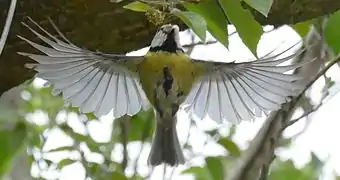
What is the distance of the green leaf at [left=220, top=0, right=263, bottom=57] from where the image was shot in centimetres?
51

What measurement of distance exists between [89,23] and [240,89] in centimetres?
16

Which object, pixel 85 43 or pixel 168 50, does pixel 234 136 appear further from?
pixel 168 50

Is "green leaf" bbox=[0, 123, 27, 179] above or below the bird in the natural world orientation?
below

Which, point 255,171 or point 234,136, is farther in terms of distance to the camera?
point 234,136

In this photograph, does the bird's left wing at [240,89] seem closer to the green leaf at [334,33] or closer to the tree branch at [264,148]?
the green leaf at [334,33]

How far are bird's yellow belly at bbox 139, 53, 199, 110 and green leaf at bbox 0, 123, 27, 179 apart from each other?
28 cm

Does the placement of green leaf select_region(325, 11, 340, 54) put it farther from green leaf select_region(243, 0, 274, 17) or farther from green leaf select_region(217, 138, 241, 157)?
green leaf select_region(217, 138, 241, 157)

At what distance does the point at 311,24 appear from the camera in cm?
81

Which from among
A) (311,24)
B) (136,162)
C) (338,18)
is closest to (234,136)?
(136,162)

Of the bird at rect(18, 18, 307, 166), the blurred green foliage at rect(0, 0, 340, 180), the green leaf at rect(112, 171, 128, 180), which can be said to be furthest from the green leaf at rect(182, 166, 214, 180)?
the bird at rect(18, 18, 307, 166)

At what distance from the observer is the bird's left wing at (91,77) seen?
523 mm

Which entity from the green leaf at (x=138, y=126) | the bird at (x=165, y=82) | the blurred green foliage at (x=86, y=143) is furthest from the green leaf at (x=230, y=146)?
the bird at (x=165, y=82)

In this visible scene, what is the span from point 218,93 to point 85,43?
142 millimetres

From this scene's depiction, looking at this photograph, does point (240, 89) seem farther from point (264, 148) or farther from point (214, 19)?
point (264, 148)
